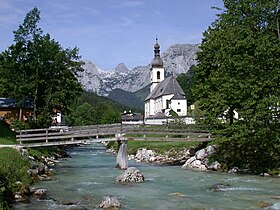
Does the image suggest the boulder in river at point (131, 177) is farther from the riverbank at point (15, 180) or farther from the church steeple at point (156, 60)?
the church steeple at point (156, 60)

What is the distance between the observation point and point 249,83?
25078mm

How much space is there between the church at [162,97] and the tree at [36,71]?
49.4 meters

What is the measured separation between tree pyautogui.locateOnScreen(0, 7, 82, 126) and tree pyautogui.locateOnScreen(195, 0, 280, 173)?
17.6 meters

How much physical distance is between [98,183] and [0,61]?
86.0 feet

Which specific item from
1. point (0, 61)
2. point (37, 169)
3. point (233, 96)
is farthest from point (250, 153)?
point (0, 61)

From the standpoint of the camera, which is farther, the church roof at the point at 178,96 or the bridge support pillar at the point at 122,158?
the church roof at the point at 178,96

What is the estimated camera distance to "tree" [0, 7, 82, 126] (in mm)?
40969

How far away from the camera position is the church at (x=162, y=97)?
105 m

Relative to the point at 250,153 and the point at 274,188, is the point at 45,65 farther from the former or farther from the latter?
the point at 274,188

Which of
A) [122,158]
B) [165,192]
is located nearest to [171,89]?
[122,158]

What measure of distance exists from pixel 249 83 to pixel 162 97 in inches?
3481

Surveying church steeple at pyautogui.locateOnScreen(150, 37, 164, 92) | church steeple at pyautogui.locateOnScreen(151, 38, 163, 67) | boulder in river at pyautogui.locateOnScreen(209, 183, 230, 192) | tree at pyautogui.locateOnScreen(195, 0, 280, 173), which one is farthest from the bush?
church steeple at pyautogui.locateOnScreen(150, 37, 164, 92)

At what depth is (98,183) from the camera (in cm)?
2314

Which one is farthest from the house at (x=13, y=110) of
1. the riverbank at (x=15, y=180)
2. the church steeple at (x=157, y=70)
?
the church steeple at (x=157, y=70)
